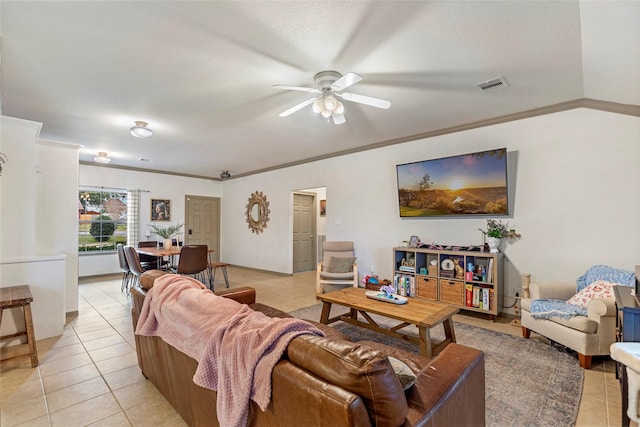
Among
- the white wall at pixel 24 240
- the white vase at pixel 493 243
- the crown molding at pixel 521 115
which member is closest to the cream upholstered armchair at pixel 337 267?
the crown molding at pixel 521 115

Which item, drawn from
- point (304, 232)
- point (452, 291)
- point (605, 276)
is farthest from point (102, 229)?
point (605, 276)

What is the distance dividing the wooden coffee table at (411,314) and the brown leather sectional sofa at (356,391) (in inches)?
31.5

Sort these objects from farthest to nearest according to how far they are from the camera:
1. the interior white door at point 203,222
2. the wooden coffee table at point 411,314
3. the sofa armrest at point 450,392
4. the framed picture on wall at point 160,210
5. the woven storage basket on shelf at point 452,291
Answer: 1. the interior white door at point 203,222
2. the framed picture on wall at point 160,210
3. the woven storage basket on shelf at point 452,291
4. the wooden coffee table at point 411,314
5. the sofa armrest at point 450,392

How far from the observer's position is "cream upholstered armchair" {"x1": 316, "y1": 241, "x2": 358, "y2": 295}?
454 centimetres

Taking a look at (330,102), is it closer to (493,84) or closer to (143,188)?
(493,84)

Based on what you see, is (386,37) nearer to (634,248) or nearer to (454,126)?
(454,126)

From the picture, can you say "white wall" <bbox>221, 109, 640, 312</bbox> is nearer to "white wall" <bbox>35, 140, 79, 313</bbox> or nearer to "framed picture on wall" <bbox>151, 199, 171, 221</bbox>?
"white wall" <bbox>35, 140, 79, 313</bbox>

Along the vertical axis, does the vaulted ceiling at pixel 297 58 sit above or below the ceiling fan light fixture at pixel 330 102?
above

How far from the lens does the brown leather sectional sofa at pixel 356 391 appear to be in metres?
0.86

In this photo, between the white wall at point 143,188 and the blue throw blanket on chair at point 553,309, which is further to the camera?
the white wall at point 143,188

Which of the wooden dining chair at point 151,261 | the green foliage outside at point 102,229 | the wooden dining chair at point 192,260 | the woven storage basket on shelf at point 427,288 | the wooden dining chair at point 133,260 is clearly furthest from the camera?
the green foliage outside at point 102,229

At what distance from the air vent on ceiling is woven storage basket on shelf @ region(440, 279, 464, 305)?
90.0 inches

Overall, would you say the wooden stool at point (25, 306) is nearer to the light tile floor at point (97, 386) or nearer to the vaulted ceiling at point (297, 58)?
the light tile floor at point (97, 386)

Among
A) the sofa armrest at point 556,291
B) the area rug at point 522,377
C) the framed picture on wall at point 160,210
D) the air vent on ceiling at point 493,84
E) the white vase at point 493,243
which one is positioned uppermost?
the air vent on ceiling at point 493,84
